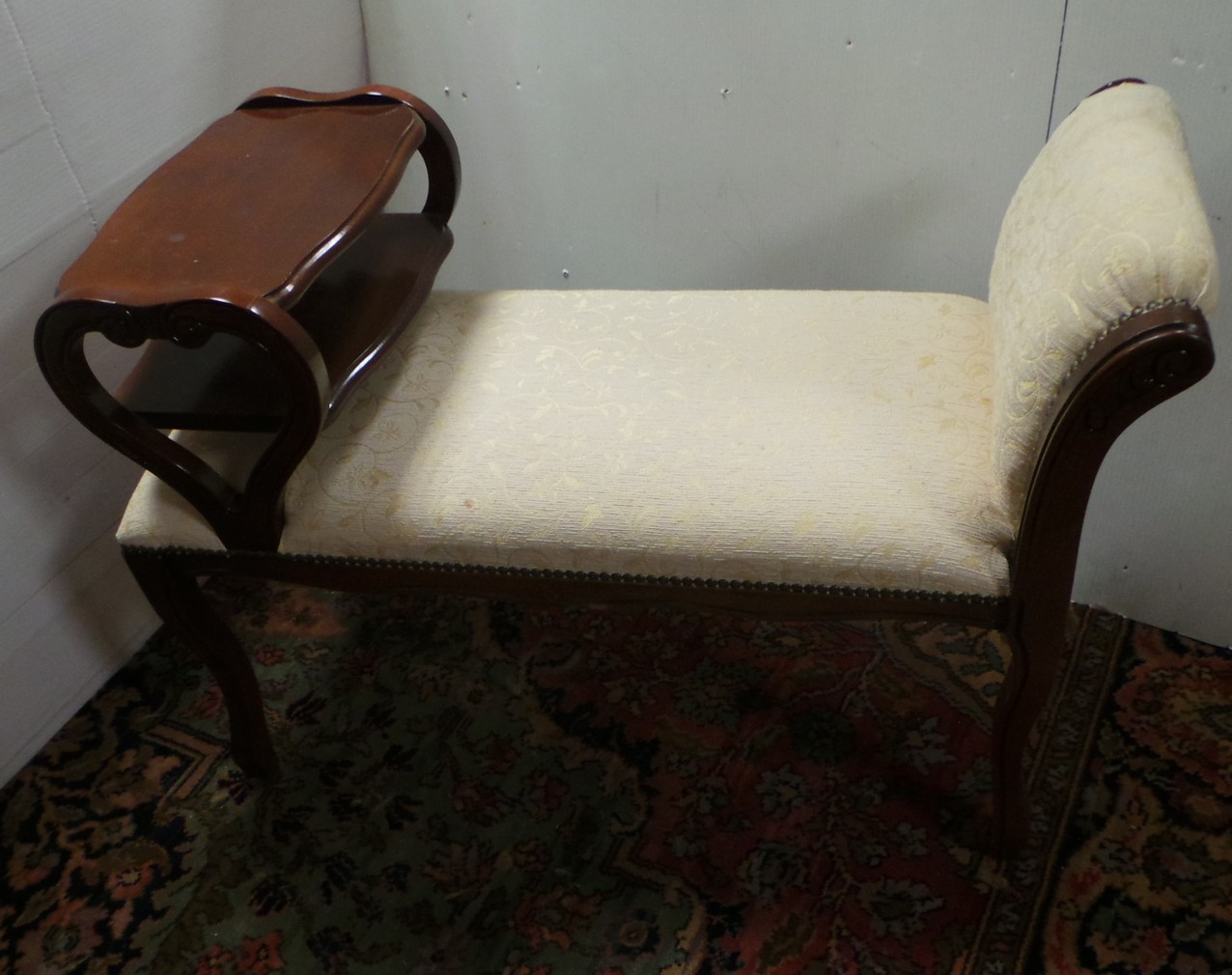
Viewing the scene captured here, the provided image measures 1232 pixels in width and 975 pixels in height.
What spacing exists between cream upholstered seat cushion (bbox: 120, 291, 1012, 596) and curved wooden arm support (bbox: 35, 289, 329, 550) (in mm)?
42

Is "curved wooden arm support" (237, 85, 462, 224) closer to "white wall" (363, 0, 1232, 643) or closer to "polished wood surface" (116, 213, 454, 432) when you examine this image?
"polished wood surface" (116, 213, 454, 432)

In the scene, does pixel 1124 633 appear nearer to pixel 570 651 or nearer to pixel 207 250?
pixel 570 651

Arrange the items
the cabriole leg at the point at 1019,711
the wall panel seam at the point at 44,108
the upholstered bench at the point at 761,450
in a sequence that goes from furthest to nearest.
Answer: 1. the wall panel seam at the point at 44,108
2. the cabriole leg at the point at 1019,711
3. the upholstered bench at the point at 761,450

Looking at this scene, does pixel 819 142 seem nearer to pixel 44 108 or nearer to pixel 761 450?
pixel 761 450

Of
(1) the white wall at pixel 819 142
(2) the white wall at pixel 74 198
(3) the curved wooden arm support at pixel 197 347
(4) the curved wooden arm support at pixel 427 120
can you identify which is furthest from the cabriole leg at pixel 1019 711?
(2) the white wall at pixel 74 198

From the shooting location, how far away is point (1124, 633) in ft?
4.66

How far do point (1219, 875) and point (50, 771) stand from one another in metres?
1.44

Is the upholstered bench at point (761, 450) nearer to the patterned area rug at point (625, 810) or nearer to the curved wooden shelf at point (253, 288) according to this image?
the curved wooden shelf at point (253, 288)

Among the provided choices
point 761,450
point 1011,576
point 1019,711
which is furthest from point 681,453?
point 1019,711

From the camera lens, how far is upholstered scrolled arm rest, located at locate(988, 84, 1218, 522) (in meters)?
0.74

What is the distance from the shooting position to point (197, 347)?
0.88m

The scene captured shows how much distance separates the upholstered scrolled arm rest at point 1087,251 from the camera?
740 mm

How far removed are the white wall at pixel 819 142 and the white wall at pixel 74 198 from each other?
20cm

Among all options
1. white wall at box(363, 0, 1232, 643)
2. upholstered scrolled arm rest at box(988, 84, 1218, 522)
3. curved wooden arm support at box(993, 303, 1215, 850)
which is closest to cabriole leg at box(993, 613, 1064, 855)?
curved wooden arm support at box(993, 303, 1215, 850)
